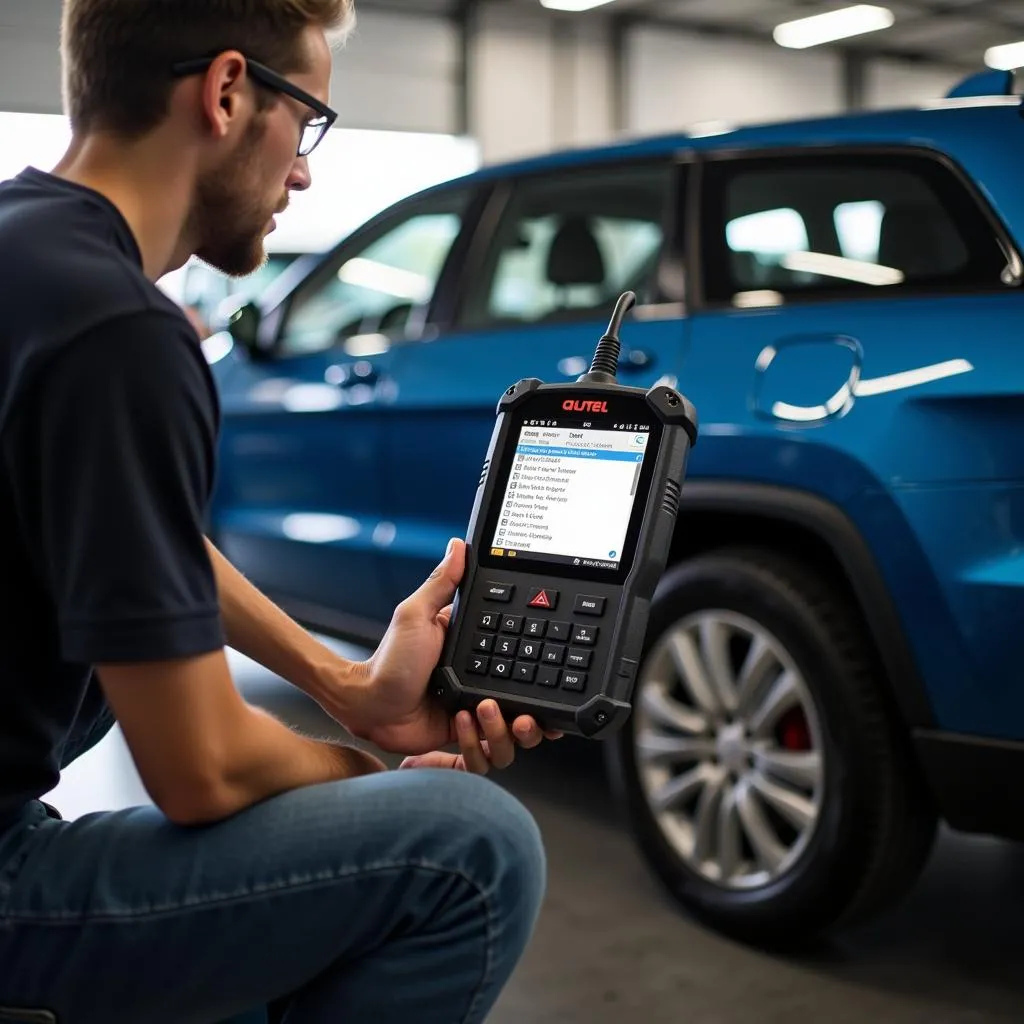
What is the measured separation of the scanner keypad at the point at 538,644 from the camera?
1.31 metres

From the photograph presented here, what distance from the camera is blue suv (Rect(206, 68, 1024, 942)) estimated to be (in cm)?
204

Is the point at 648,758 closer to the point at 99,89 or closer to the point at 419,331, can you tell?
the point at 419,331

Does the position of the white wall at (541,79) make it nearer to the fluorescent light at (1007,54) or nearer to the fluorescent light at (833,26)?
the fluorescent light at (833,26)

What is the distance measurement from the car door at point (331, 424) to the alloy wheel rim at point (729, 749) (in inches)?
34.8

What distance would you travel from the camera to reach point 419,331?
3.05m

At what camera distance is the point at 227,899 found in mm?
1103

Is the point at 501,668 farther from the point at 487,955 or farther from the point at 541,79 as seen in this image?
the point at 541,79

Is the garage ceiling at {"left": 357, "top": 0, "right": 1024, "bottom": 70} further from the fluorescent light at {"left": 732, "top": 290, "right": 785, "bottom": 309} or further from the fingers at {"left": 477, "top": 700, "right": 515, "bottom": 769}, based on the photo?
the fingers at {"left": 477, "top": 700, "right": 515, "bottom": 769}

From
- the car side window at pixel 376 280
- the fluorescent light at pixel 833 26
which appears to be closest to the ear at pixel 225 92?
the car side window at pixel 376 280

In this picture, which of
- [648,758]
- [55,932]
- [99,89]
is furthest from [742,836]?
[99,89]

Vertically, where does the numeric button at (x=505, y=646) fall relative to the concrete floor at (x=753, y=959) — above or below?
above

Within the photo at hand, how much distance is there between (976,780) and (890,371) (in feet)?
2.01

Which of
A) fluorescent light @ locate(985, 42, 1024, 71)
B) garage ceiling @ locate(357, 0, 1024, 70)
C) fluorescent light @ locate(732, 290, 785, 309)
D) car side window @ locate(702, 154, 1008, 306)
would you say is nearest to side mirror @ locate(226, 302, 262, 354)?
car side window @ locate(702, 154, 1008, 306)

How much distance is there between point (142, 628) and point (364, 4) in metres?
10.4
